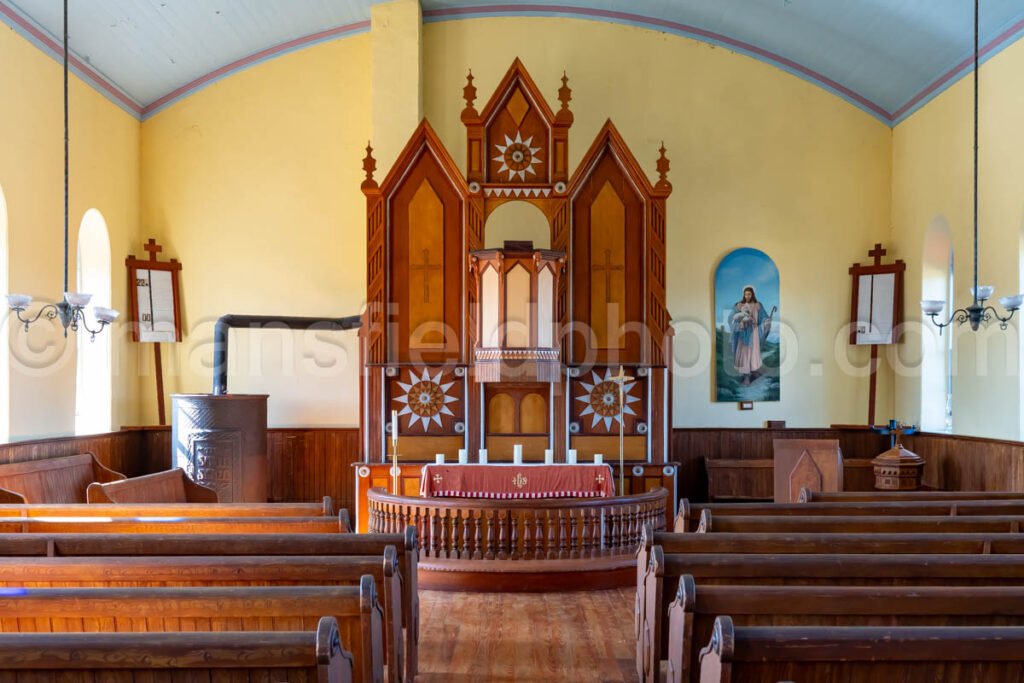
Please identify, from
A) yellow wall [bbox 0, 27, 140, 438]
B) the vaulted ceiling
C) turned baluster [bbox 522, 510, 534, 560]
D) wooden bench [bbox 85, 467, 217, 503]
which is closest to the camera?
wooden bench [bbox 85, 467, 217, 503]

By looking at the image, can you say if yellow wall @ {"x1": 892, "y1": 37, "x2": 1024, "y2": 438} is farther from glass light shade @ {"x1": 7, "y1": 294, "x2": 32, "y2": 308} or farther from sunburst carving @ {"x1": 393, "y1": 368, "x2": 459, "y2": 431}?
glass light shade @ {"x1": 7, "y1": 294, "x2": 32, "y2": 308}

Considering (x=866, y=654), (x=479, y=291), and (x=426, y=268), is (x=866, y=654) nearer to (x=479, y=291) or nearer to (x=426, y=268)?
(x=479, y=291)

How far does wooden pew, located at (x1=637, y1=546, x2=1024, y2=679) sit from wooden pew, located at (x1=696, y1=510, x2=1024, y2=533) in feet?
3.40

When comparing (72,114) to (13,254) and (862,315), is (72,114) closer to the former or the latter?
(13,254)

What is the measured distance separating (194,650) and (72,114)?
8.59 m

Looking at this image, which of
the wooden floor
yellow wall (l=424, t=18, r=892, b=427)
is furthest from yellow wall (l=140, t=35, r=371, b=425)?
the wooden floor

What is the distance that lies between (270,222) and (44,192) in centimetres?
287

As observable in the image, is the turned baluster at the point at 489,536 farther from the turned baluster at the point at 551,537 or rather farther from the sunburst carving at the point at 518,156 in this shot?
the sunburst carving at the point at 518,156

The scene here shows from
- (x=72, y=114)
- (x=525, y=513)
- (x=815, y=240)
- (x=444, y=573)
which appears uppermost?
(x=72, y=114)

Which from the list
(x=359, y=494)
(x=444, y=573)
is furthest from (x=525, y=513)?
(x=359, y=494)

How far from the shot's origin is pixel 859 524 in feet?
16.2

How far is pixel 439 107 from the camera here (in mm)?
11227

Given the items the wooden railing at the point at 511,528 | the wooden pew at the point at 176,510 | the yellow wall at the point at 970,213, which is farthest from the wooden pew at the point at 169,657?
the yellow wall at the point at 970,213

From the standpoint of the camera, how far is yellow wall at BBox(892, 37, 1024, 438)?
8.48 meters
